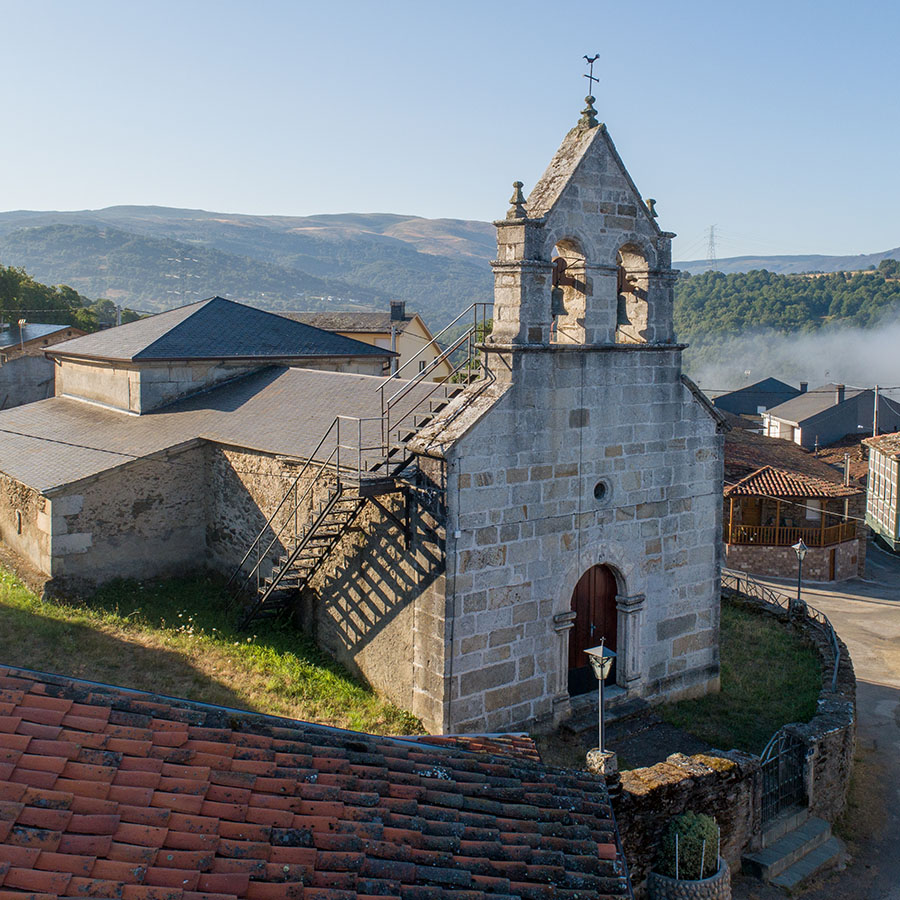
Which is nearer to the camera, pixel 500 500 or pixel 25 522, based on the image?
pixel 500 500

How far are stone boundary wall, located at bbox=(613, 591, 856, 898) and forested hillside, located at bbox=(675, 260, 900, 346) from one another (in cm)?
10524

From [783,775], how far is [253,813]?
1023cm

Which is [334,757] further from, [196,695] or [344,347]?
[344,347]

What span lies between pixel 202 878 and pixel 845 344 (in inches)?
4439

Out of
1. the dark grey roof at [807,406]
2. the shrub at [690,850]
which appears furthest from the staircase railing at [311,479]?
the dark grey roof at [807,406]

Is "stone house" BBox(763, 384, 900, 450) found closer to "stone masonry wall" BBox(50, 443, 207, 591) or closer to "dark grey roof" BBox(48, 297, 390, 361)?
"dark grey roof" BBox(48, 297, 390, 361)

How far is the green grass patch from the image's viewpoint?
15552 mm

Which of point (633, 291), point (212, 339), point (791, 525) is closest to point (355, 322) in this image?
Answer: point (791, 525)

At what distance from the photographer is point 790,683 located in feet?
58.0

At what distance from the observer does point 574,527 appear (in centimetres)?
1478

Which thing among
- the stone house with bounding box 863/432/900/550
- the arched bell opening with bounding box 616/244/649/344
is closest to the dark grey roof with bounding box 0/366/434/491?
the arched bell opening with bounding box 616/244/649/344

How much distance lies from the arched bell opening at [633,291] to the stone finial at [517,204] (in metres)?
2.19

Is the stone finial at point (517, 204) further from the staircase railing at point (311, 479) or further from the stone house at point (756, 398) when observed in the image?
the stone house at point (756, 398)

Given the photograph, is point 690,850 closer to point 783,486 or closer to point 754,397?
point 783,486
